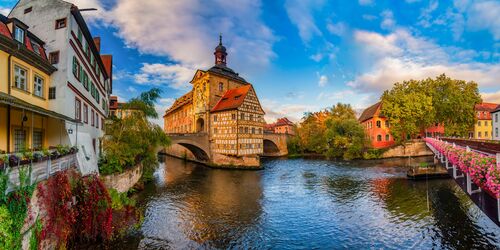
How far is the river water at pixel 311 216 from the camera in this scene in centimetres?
1211

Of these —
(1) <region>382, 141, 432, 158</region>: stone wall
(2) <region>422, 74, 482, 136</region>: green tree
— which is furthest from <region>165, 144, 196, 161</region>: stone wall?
(2) <region>422, 74, 482, 136</region>: green tree

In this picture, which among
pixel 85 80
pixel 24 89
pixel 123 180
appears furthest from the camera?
pixel 123 180

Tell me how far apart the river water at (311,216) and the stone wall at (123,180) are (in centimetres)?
135

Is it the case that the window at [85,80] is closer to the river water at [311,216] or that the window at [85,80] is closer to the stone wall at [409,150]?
the river water at [311,216]

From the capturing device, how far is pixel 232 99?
3809 cm

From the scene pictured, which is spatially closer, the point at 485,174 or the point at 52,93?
the point at 485,174

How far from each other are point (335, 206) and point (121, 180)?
14.7m

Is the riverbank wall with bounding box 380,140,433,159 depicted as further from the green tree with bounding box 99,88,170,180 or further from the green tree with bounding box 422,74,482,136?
the green tree with bounding box 99,88,170,180

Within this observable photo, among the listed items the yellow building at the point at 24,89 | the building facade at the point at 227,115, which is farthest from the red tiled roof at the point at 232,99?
the yellow building at the point at 24,89

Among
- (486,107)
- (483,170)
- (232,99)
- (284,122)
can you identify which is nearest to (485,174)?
(483,170)

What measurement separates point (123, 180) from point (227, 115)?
65.1 ft

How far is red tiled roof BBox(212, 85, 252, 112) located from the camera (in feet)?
119

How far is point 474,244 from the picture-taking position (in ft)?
38.0

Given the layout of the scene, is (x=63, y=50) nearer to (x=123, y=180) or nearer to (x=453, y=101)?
(x=123, y=180)
